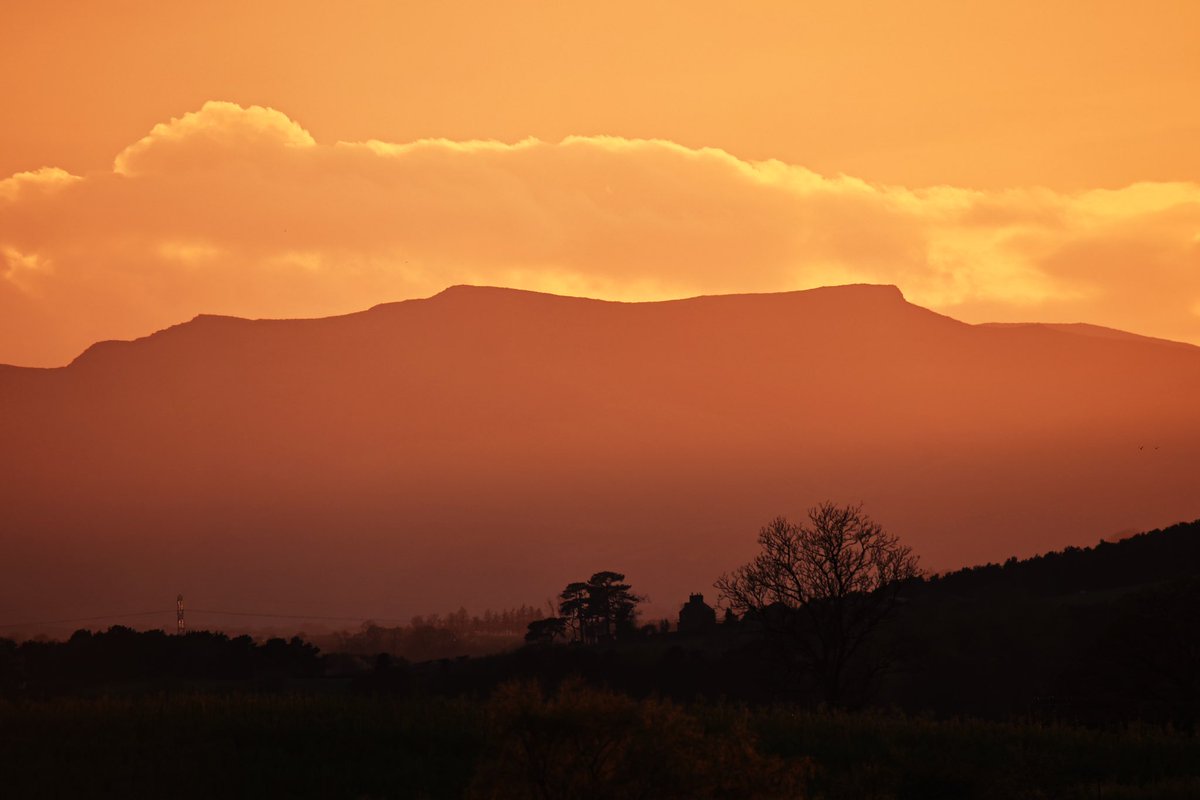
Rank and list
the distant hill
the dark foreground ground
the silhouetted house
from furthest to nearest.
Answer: the silhouetted house, the distant hill, the dark foreground ground

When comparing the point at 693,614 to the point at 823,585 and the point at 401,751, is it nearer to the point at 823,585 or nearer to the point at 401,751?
the point at 823,585

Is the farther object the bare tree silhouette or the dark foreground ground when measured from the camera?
the bare tree silhouette

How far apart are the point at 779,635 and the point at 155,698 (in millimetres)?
33076

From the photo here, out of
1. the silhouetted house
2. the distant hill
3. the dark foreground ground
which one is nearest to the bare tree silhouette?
the dark foreground ground

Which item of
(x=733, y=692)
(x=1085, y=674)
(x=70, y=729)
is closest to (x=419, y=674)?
(x=733, y=692)

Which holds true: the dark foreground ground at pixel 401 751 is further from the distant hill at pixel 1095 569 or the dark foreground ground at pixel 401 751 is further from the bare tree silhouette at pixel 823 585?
the distant hill at pixel 1095 569

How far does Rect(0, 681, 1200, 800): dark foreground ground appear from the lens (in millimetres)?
35406

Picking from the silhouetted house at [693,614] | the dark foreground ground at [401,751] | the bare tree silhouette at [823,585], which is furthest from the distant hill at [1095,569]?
the dark foreground ground at [401,751]

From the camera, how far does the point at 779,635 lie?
69.0m

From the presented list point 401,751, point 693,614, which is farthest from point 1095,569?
point 401,751

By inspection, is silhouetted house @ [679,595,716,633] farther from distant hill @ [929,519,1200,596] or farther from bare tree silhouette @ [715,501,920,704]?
bare tree silhouette @ [715,501,920,704]

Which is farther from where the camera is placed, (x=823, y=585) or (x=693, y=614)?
(x=693, y=614)

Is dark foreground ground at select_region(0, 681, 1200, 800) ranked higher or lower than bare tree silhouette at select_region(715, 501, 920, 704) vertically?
lower

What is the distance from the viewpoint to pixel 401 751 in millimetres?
39219
